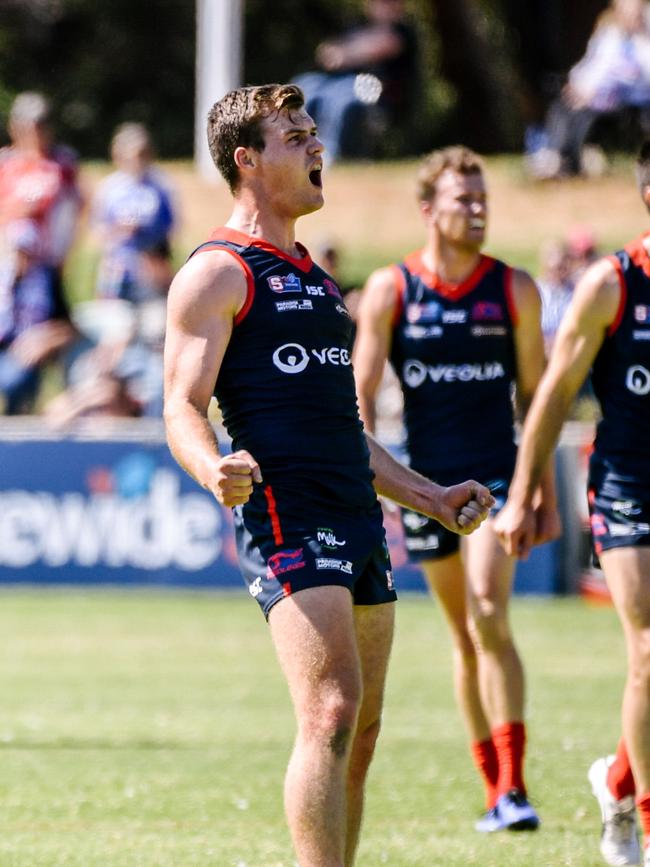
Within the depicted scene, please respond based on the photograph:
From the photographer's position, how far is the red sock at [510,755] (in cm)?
731

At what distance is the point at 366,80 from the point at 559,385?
53.1ft

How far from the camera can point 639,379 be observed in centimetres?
646

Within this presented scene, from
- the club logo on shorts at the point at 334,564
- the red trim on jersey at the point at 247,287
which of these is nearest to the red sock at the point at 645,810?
the club logo on shorts at the point at 334,564

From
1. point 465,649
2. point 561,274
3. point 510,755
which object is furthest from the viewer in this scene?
point 561,274

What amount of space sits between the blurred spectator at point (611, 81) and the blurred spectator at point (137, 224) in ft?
20.7

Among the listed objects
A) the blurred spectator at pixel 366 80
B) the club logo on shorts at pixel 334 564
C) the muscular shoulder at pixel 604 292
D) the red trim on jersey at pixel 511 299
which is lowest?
the club logo on shorts at pixel 334 564

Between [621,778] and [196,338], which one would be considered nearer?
[196,338]

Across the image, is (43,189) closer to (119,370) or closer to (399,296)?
(119,370)

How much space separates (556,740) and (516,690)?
2060 millimetres

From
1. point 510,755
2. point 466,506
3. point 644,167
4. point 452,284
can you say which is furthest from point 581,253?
point 466,506

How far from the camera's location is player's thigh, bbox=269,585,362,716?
4988 mm

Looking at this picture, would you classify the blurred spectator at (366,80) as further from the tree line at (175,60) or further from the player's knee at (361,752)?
the player's knee at (361,752)

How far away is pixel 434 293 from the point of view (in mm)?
7805

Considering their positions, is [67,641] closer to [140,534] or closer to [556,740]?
Answer: [140,534]
